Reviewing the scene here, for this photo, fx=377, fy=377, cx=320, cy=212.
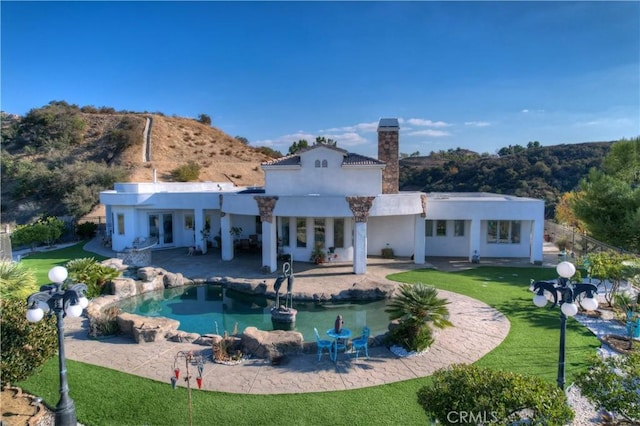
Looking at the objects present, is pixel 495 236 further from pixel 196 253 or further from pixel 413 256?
pixel 196 253

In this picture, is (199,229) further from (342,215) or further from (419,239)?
(419,239)

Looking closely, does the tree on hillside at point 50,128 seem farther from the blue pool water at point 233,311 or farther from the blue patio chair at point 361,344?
the blue patio chair at point 361,344

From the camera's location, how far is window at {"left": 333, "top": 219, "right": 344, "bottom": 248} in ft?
74.1

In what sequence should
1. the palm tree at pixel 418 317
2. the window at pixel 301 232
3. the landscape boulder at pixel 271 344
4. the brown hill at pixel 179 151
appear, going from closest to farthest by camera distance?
the landscape boulder at pixel 271 344 < the palm tree at pixel 418 317 < the window at pixel 301 232 < the brown hill at pixel 179 151

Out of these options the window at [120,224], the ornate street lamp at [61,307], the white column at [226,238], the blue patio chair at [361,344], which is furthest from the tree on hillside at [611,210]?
the window at [120,224]

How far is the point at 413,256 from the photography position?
2353cm

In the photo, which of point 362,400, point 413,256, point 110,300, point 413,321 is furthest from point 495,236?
point 110,300

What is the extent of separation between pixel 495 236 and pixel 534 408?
66.3ft

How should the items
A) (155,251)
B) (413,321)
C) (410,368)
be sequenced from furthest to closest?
(155,251)
(413,321)
(410,368)

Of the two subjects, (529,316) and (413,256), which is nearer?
(529,316)

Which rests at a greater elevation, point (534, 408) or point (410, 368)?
point (534, 408)

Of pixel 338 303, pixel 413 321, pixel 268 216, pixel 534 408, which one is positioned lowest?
pixel 338 303

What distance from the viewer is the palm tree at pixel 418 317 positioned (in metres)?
10.6

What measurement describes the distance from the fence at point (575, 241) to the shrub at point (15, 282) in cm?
2473
